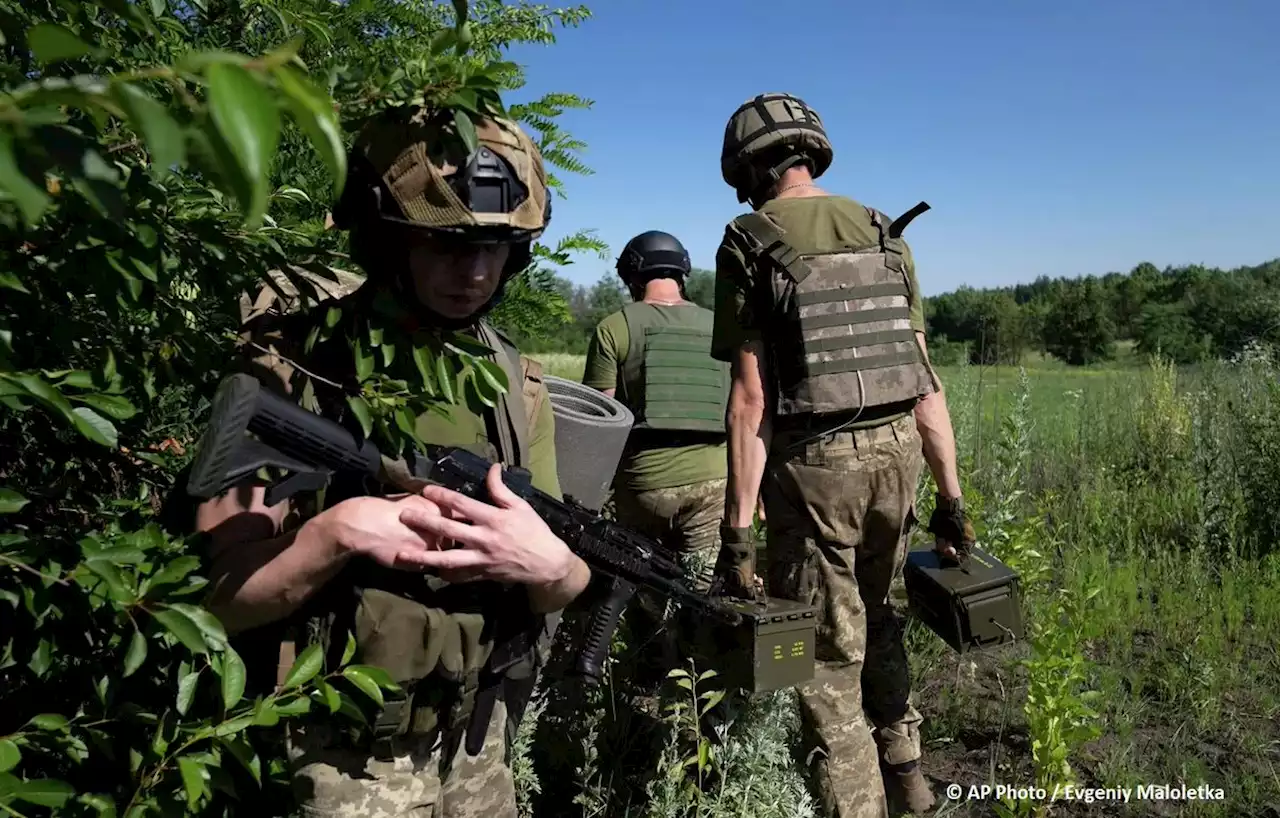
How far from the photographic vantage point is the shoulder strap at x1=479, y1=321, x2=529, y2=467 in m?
1.87

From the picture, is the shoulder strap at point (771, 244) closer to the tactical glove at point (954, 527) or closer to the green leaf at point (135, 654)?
the tactical glove at point (954, 527)

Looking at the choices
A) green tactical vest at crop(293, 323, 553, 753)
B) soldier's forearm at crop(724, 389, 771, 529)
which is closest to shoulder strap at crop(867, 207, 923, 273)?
soldier's forearm at crop(724, 389, 771, 529)

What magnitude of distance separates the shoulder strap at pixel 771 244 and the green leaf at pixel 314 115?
105 inches

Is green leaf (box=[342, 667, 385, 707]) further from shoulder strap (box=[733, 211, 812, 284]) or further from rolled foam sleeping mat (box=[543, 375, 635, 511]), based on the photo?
shoulder strap (box=[733, 211, 812, 284])

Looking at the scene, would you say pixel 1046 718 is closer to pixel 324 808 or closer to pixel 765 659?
pixel 765 659

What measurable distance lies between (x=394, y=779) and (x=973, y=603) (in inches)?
88.5

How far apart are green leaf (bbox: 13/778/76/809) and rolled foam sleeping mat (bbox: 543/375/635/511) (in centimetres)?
172

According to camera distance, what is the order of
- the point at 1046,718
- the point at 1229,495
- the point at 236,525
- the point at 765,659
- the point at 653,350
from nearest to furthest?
the point at 236,525 → the point at 765,659 → the point at 1046,718 → the point at 653,350 → the point at 1229,495

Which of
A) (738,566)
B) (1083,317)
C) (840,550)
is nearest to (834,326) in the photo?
(840,550)

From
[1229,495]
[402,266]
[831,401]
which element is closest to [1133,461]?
[1229,495]

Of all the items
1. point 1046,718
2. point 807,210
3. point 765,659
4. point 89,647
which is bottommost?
point 1046,718

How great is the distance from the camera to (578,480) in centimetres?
277

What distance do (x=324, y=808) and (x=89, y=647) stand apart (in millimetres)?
596

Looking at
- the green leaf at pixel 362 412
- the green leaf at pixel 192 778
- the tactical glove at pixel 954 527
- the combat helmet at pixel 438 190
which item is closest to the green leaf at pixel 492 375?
the green leaf at pixel 362 412
